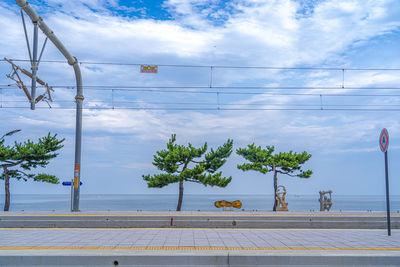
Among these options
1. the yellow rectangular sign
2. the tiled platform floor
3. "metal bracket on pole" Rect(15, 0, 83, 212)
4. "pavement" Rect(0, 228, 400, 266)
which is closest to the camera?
"pavement" Rect(0, 228, 400, 266)

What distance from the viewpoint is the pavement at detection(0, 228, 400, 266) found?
8117 mm

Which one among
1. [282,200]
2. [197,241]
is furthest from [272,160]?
[197,241]

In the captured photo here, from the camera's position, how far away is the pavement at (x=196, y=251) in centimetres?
812

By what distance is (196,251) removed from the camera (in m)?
8.62

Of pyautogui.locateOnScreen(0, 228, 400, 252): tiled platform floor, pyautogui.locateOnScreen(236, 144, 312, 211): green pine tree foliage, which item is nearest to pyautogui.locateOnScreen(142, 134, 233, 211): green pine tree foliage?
pyautogui.locateOnScreen(236, 144, 312, 211): green pine tree foliage

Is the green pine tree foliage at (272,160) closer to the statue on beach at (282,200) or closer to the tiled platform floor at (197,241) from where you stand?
the statue on beach at (282,200)

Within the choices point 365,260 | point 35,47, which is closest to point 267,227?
point 365,260

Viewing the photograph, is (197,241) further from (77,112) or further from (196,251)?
(77,112)

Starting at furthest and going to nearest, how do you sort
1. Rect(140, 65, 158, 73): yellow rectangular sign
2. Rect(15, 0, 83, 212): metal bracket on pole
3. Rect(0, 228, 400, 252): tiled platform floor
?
Rect(140, 65, 158, 73): yellow rectangular sign, Rect(15, 0, 83, 212): metal bracket on pole, Rect(0, 228, 400, 252): tiled platform floor

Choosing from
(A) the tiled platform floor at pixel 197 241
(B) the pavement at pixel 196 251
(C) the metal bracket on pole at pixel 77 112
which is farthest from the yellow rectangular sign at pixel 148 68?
(B) the pavement at pixel 196 251

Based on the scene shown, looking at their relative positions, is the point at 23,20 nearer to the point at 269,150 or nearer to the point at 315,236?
the point at 315,236

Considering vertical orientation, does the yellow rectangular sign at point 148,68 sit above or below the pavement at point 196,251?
above

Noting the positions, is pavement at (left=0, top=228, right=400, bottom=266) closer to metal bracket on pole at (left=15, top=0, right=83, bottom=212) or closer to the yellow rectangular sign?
metal bracket on pole at (left=15, top=0, right=83, bottom=212)

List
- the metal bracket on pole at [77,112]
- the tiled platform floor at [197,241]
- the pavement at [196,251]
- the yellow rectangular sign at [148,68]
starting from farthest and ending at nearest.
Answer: the yellow rectangular sign at [148,68] < the metal bracket on pole at [77,112] < the tiled platform floor at [197,241] < the pavement at [196,251]
